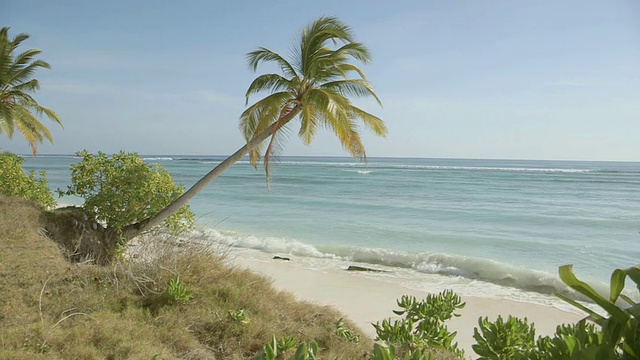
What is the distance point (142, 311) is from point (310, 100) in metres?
5.04

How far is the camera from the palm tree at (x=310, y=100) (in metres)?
8.48

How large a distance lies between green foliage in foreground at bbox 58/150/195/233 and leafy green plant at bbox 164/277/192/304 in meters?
3.60

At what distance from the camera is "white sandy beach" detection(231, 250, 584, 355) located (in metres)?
8.04

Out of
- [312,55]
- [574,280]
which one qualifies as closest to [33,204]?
[312,55]

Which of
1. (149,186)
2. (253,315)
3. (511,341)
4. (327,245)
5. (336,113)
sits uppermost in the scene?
(336,113)

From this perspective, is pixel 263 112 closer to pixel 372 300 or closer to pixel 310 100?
pixel 310 100

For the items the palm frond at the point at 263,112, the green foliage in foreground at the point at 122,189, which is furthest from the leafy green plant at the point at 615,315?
the palm frond at the point at 263,112

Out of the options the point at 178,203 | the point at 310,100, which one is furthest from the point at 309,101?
the point at 178,203

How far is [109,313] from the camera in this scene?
4695mm

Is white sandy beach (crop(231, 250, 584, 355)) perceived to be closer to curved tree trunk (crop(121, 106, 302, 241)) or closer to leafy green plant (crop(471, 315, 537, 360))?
curved tree trunk (crop(121, 106, 302, 241))

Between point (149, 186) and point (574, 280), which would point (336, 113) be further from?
point (574, 280)

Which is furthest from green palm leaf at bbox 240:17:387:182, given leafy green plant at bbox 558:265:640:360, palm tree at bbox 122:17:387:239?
leafy green plant at bbox 558:265:640:360

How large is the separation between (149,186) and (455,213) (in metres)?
17.2

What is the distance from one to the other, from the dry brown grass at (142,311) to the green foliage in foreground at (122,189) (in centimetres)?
155
